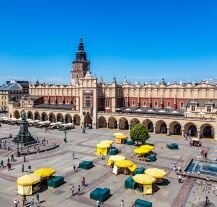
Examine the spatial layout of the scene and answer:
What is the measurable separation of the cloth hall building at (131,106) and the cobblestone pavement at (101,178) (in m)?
8.39

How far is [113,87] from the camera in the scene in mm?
85188

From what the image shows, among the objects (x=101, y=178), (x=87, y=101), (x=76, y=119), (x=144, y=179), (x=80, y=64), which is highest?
(x=80, y=64)

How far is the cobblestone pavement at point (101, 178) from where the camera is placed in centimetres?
3084

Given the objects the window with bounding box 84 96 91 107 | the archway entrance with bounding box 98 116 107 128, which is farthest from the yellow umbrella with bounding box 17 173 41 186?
the archway entrance with bounding box 98 116 107 128

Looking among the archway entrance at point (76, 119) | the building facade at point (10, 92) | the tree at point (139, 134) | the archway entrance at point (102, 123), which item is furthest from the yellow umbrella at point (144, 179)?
the building facade at point (10, 92)

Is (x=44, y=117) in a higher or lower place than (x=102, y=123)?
higher

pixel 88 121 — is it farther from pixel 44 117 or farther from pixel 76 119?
pixel 44 117

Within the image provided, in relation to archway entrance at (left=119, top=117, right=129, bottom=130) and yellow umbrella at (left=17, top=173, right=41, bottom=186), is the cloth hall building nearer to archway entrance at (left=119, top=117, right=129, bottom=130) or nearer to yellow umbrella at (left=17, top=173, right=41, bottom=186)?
archway entrance at (left=119, top=117, right=129, bottom=130)

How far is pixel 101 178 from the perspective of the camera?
38.4m

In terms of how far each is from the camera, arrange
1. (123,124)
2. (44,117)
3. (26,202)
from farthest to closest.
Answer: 1. (44,117)
2. (123,124)
3. (26,202)

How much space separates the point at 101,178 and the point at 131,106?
5218cm

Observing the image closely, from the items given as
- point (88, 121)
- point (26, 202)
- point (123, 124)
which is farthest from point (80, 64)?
point (26, 202)

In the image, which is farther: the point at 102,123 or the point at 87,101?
the point at 102,123

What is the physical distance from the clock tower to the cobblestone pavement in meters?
50.4
